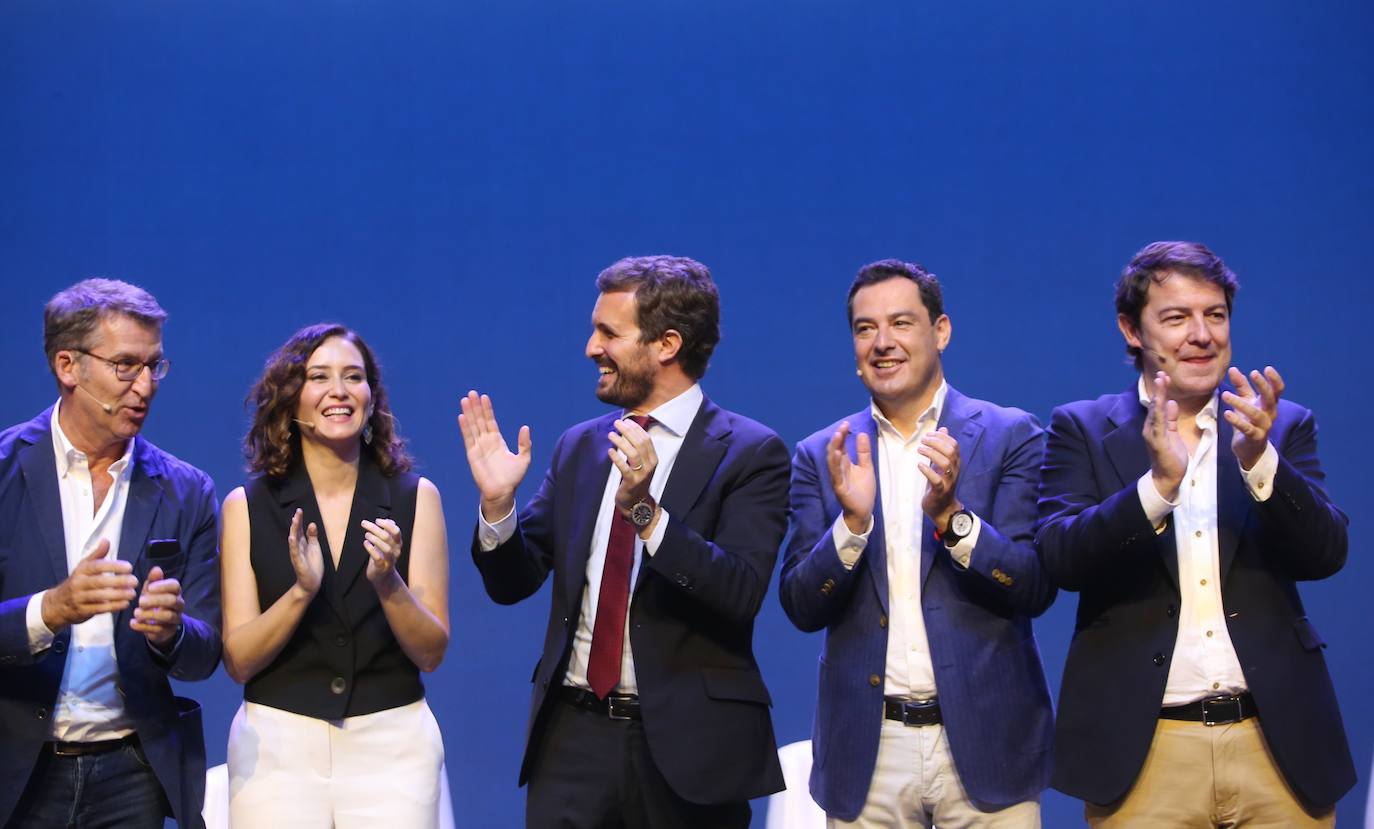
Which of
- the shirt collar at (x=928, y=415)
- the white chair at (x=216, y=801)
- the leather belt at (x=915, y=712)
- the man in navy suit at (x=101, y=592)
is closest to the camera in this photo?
the man in navy suit at (x=101, y=592)

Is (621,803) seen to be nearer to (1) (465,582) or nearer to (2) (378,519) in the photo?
(2) (378,519)

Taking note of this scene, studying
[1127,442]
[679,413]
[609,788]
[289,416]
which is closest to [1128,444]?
[1127,442]

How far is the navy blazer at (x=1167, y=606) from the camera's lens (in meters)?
2.72

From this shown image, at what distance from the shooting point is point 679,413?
309cm

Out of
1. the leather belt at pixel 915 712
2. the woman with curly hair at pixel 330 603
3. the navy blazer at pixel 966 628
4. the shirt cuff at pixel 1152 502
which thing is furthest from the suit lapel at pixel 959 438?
the woman with curly hair at pixel 330 603

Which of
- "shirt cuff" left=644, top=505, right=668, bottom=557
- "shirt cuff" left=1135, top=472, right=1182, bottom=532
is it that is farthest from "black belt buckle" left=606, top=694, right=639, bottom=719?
"shirt cuff" left=1135, top=472, right=1182, bottom=532

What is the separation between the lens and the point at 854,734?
292 cm

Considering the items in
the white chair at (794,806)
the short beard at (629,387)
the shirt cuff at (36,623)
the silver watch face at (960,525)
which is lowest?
the white chair at (794,806)

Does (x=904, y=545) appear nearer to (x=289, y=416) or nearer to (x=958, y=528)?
(x=958, y=528)

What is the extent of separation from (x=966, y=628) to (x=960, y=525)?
244 millimetres

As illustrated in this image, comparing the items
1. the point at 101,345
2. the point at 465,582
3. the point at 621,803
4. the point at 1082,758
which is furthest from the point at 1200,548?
the point at 465,582

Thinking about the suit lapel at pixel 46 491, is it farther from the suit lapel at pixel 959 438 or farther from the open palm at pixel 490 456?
the suit lapel at pixel 959 438

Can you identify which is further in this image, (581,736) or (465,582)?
(465,582)

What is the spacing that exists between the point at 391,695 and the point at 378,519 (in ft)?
1.28
